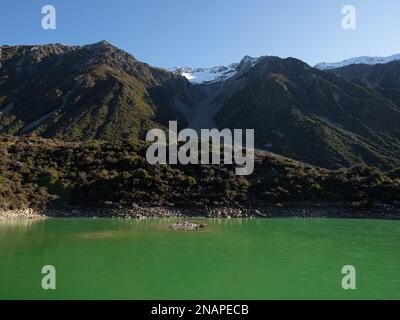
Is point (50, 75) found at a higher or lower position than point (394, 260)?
higher

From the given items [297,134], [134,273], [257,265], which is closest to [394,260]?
[257,265]

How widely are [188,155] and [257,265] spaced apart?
46.1 meters

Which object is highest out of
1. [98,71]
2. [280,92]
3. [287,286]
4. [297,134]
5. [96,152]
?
[98,71]

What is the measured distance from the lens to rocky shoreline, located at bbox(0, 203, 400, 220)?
5059 centimetres

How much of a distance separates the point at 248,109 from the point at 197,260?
140 metres

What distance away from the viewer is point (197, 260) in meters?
26.6

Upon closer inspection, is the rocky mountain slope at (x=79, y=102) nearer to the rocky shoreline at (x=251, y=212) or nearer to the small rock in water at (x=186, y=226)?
the rocky shoreline at (x=251, y=212)

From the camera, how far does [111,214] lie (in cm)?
5112

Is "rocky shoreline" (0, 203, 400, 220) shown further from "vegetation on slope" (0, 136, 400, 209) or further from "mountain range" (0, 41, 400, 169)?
"mountain range" (0, 41, 400, 169)

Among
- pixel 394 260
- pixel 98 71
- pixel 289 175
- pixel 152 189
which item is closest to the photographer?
pixel 394 260

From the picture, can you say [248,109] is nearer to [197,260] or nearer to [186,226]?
[186,226]

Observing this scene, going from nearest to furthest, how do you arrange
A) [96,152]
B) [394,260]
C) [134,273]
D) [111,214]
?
[134,273], [394,260], [111,214], [96,152]

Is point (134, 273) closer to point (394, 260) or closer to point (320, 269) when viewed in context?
point (320, 269)

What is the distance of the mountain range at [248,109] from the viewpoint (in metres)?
128
